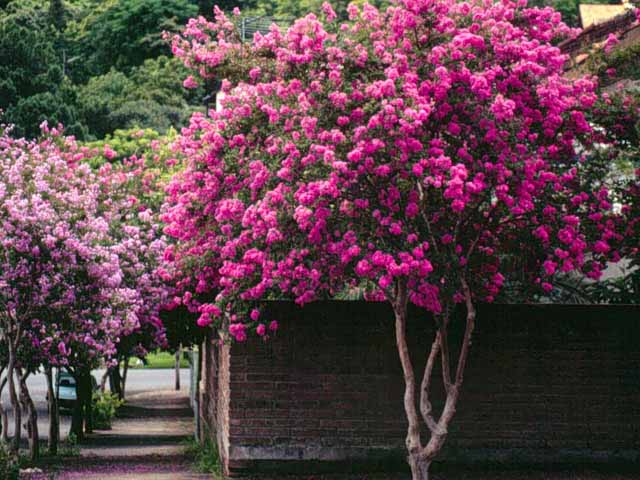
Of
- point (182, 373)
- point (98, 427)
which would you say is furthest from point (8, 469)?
point (182, 373)

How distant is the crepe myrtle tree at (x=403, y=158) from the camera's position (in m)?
13.5

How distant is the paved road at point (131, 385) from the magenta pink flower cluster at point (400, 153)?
819 inches

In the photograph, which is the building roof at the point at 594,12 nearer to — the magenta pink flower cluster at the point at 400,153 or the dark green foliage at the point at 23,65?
the magenta pink flower cluster at the point at 400,153

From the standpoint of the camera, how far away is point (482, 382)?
60.3 ft

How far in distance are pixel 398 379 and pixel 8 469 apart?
560cm

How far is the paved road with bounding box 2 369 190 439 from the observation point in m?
40.8

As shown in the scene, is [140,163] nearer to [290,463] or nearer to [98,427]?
[98,427]

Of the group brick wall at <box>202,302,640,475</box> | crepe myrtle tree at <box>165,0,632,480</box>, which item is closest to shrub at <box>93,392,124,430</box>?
brick wall at <box>202,302,640,475</box>

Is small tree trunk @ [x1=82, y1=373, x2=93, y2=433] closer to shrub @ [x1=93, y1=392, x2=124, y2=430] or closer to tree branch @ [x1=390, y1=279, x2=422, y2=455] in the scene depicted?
shrub @ [x1=93, y1=392, x2=124, y2=430]

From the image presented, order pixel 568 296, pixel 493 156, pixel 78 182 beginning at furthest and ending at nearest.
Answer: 1. pixel 78 182
2. pixel 568 296
3. pixel 493 156

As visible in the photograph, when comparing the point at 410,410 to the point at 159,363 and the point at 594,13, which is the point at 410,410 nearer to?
the point at 594,13

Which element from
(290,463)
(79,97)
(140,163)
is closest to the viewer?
(290,463)

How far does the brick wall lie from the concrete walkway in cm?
236

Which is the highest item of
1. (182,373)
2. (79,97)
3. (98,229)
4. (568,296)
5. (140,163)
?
(79,97)
